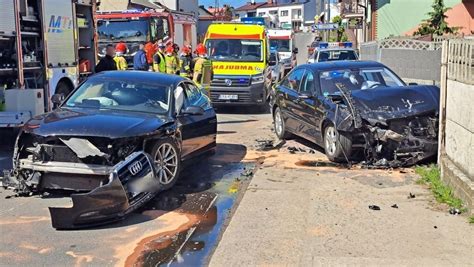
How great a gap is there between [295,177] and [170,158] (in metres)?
1.88

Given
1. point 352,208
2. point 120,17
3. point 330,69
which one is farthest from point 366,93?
point 120,17

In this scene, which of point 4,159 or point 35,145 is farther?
point 4,159

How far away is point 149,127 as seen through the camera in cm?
738

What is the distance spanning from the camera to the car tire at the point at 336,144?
909 cm

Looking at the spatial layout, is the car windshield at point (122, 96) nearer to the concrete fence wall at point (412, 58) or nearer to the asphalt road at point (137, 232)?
the asphalt road at point (137, 232)

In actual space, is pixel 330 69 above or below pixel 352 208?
above

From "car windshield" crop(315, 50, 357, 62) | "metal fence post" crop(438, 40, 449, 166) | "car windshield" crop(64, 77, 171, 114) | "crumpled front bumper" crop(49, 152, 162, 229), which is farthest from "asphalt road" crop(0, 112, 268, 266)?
"car windshield" crop(315, 50, 357, 62)

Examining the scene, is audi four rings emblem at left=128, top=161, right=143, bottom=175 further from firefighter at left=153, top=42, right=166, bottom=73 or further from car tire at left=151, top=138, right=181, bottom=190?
firefighter at left=153, top=42, right=166, bottom=73

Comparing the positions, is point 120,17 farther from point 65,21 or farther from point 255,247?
point 255,247

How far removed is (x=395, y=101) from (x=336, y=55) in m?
14.7

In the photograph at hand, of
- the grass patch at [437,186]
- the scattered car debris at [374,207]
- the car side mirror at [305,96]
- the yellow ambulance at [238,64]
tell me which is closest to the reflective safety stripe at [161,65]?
the yellow ambulance at [238,64]

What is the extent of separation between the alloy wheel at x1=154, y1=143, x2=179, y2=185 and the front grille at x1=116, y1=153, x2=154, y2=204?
2.18 feet

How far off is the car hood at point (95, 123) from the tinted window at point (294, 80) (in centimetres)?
403

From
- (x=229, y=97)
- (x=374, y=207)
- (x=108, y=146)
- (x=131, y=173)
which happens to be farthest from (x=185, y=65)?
(x=374, y=207)
